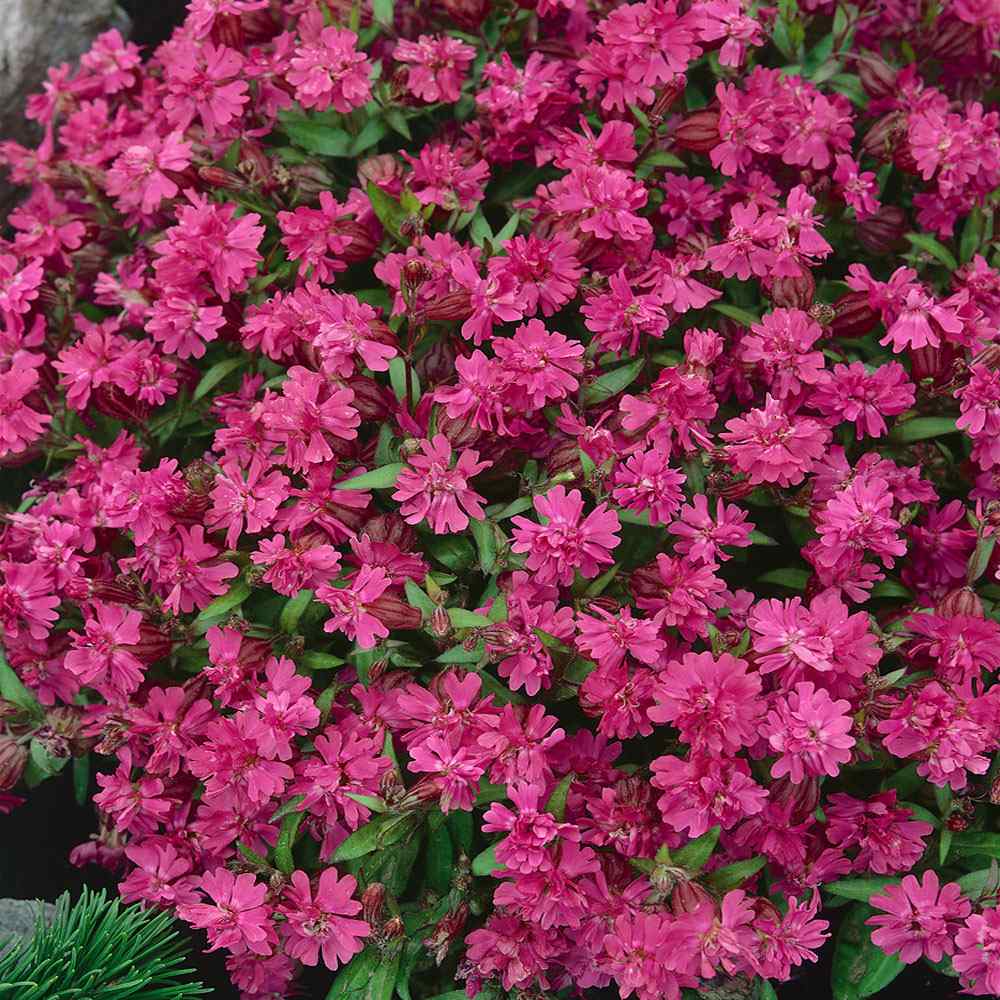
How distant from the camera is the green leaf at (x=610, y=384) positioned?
1587 mm

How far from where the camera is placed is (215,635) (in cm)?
146

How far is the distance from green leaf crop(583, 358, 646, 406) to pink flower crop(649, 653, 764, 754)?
0.43 m

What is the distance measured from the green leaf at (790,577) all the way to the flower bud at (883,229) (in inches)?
22.4

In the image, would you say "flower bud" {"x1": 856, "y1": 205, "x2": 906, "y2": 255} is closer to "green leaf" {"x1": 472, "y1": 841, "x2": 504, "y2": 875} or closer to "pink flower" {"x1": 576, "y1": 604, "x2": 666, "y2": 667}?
"pink flower" {"x1": 576, "y1": 604, "x2": 666, "y2": 667}

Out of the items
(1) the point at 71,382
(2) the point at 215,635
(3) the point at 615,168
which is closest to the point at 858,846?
(2) the point at 215,635

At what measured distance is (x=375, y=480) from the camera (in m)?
1.48

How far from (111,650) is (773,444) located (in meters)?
0.93

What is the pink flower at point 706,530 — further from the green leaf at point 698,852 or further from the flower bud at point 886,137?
the flower bud at point 886,137

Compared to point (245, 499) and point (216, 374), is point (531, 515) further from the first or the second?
point (216, 374)

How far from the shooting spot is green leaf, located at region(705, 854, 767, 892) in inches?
54.7

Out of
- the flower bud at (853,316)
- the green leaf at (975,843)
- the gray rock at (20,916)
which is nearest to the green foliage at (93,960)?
the gray rock at (20,916)

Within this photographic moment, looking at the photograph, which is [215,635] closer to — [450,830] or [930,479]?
[450,830]

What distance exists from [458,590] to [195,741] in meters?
0.42

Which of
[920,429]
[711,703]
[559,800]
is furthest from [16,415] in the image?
[920,429]
